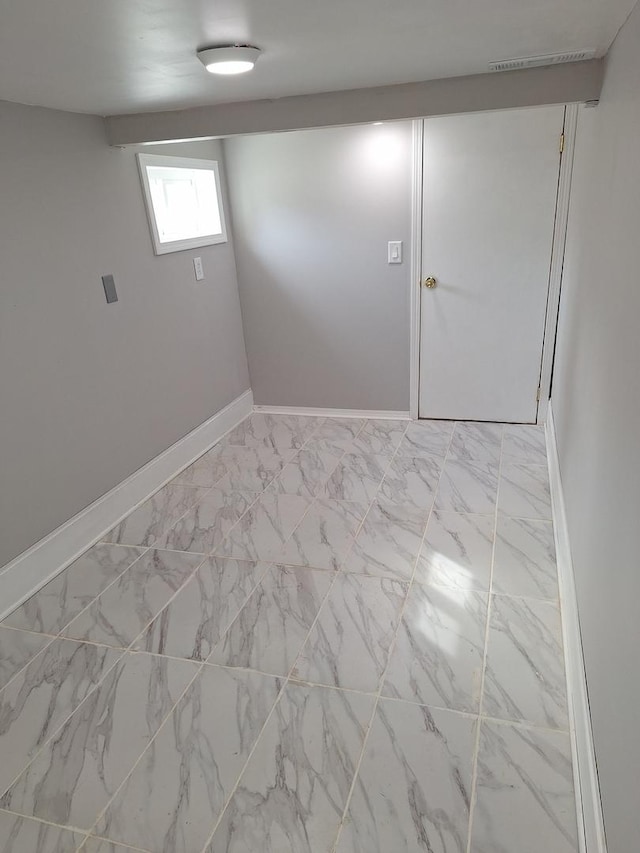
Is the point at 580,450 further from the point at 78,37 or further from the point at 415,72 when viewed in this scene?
the point at 78,37

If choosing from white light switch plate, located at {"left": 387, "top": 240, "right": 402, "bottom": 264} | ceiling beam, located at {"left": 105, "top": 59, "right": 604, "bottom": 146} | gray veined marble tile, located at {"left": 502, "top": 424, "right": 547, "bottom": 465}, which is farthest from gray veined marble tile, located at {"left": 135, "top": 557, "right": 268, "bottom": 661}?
white light switch plate, located at {"left": 387, "top": 240, "right": 402, "bottom": 264}

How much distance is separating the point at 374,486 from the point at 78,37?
2.38 meters

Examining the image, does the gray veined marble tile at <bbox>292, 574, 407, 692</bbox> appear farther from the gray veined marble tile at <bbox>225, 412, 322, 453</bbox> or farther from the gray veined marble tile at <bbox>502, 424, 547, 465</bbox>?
the gray veined marble tile at <bbox>225, 412, 322, 453</bbox>

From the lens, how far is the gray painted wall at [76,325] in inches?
92.4

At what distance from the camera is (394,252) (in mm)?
3682

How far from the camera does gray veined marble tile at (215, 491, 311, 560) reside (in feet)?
8.80

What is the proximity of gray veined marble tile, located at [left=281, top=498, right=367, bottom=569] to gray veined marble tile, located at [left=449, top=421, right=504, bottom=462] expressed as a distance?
87 cm

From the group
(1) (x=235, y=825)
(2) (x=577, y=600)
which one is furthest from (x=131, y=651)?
(2) (x=577, y=600)

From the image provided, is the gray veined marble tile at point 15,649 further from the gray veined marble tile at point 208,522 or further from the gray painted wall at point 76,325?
the gray veined marble tile at point 208,522

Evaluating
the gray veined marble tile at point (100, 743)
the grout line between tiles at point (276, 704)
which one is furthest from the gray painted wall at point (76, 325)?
the grout line between tiles at point (276, 704)

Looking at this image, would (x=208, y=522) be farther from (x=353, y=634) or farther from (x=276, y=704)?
(x=276, y=704)

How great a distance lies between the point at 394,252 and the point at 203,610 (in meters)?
2.50

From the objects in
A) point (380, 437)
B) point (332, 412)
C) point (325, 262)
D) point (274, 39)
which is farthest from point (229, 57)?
point (332, 412)

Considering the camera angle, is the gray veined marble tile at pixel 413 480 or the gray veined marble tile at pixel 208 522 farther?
the gray veined marble tile at pixel 413 480
